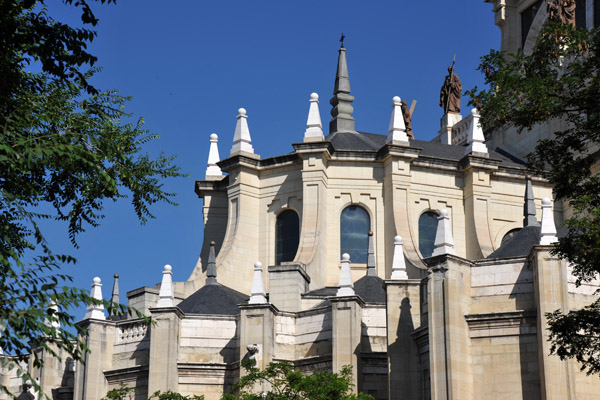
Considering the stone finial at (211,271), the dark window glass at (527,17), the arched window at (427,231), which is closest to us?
the stone finial at (211,271)

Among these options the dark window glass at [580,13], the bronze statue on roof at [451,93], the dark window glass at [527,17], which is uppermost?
the dark window glass at [527,17]

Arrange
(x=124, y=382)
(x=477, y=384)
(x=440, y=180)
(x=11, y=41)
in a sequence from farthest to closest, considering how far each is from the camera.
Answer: (x=440, y=180) < (x=124, y=382) < (x=477, y=384) < (x=11, y=41)

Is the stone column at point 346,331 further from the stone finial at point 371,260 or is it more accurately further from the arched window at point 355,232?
the arched window at point 355,232

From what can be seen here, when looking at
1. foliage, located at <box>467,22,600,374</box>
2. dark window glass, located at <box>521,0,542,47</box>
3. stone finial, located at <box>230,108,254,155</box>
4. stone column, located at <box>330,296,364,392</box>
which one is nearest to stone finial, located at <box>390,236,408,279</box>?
stone column, located at <box>330,296,364,392</box>

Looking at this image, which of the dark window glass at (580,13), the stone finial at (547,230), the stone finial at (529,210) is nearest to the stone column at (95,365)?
the stone finial at (529,210)

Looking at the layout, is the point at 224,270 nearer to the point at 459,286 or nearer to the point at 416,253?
the point at 416,253

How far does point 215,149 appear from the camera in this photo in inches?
2315

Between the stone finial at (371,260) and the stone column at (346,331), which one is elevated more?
the stone finial at (371,260)

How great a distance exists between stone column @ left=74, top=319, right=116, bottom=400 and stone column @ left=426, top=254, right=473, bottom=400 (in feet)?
48.0

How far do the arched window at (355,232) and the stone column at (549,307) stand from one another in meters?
16.4

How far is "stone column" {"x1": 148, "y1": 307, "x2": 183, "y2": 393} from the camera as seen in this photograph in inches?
1695

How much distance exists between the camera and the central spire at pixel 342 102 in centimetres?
5906

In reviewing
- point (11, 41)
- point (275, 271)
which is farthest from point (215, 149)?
point (11, 41)

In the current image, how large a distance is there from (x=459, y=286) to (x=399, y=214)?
1528 centimetres
